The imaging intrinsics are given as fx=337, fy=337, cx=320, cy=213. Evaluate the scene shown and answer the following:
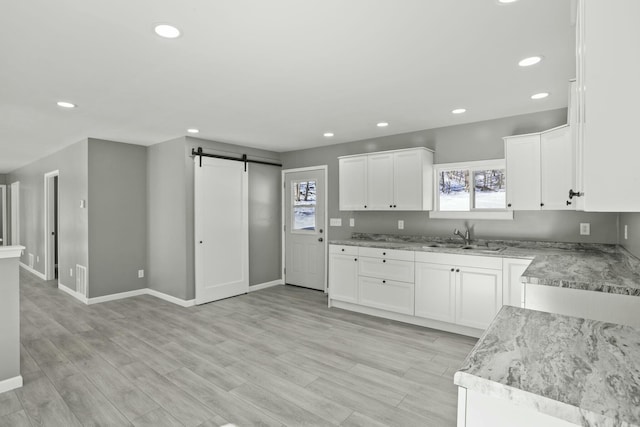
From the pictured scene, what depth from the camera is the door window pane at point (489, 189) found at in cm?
387

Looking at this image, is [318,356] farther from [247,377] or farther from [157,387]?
[157,387]

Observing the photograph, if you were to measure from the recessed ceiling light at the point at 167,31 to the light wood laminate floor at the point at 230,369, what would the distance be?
2405mm

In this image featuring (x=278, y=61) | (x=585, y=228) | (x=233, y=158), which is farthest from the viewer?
(x=233, y=158)

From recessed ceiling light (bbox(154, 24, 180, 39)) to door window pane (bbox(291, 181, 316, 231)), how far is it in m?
3.76

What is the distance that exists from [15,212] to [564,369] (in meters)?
11.3

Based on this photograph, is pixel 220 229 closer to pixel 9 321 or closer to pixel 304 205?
pixel 304 205

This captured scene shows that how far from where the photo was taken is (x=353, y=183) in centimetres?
478

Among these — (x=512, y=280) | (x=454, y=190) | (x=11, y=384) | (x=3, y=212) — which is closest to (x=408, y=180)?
(x=454, y=190)

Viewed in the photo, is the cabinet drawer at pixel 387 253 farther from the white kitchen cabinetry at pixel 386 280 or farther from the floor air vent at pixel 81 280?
the floor air vent at pixel 81 280

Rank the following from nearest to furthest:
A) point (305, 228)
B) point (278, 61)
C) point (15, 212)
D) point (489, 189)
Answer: point (278, 61), point (489, 189), point (305, 228), point (15, 212)

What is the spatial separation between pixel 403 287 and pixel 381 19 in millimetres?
2941

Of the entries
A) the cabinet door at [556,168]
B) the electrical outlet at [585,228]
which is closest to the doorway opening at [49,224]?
the cabinet door at [556,168]

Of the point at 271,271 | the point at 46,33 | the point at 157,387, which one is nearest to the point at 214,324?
the point at 157,387

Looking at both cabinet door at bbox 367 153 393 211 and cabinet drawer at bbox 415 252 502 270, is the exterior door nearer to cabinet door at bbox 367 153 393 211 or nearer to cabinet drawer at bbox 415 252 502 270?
cabinet door at bbox 367 153 393 211
